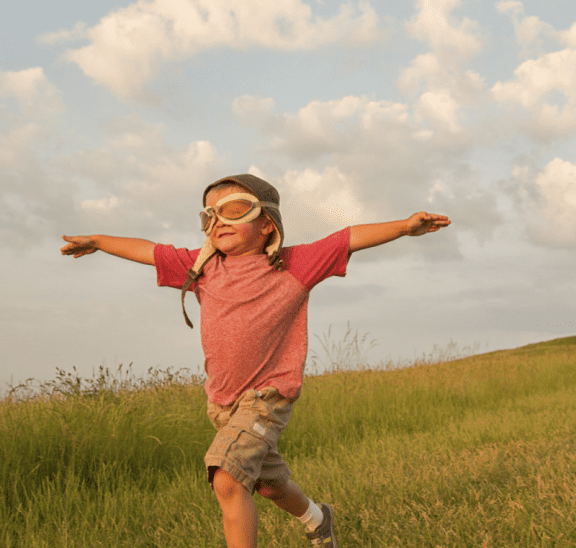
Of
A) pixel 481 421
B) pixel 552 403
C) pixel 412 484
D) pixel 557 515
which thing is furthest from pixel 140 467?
pixel 552 403

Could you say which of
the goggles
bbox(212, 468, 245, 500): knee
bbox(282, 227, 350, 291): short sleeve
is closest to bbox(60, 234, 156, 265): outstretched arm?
the goggles

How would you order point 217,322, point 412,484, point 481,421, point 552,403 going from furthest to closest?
point 552,403, point 481,421, point 412,484, point 217,322

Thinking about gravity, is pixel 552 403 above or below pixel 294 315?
below

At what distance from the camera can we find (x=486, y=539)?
3.13 metres

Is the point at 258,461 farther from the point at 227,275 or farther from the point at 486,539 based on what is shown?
the point at 486,539

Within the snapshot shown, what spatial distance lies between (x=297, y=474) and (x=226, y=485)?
2294 mm

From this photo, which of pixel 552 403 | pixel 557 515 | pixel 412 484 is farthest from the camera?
pixel 552 403

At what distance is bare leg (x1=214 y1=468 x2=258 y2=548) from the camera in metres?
2.70

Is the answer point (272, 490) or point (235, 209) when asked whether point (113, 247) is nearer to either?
point (235, 209)

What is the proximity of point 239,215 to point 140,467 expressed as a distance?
9.63 feet

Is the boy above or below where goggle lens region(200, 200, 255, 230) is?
below

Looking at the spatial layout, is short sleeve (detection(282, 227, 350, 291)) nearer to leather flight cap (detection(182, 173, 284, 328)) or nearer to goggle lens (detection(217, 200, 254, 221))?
leather flight cap (detection(182, 173, 284, 328))

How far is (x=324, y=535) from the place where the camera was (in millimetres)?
3418

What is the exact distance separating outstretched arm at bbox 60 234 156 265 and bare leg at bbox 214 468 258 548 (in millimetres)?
1478
